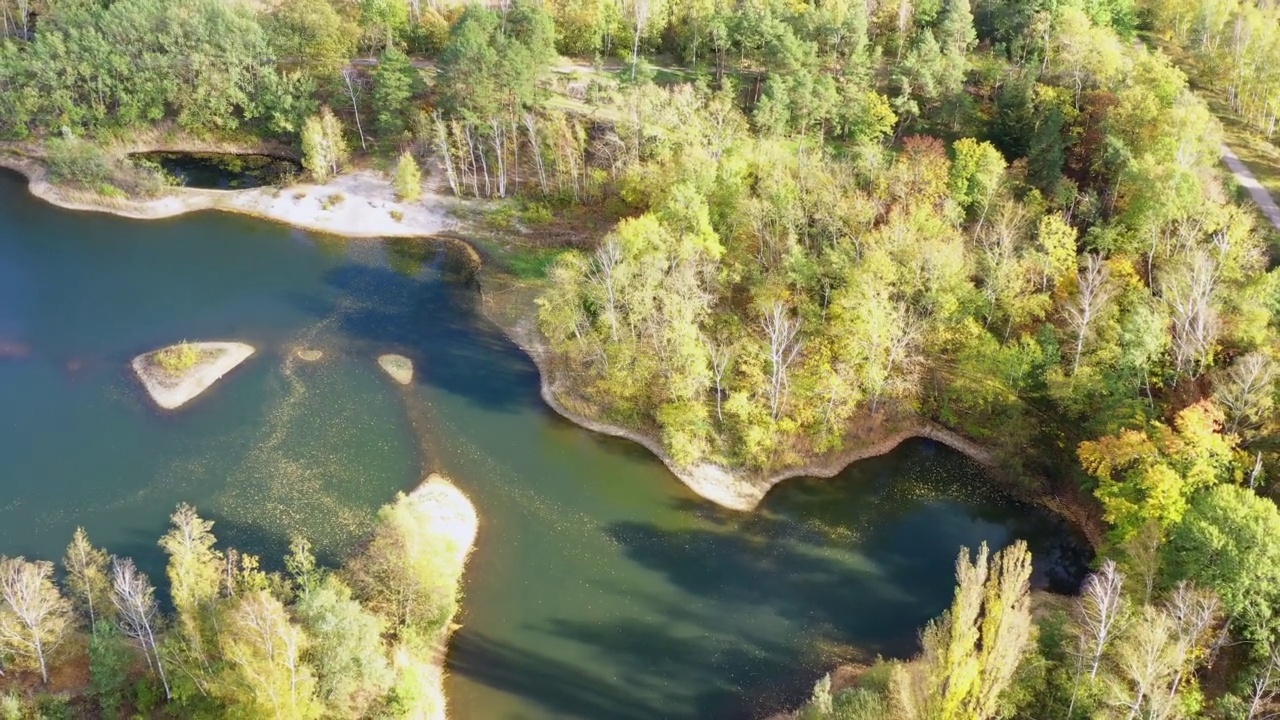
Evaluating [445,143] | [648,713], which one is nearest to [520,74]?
[445,143]

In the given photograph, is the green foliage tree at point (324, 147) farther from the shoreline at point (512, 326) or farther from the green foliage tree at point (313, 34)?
the green foliage tree at point (313, 34)

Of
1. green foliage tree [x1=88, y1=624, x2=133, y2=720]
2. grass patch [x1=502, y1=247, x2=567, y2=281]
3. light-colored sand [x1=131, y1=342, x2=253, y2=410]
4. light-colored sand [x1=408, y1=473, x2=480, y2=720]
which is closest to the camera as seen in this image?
green foliage tree [x1=88, y1=624, x2=133, y2=720]

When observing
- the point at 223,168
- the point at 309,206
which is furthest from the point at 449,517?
the point at 223,168

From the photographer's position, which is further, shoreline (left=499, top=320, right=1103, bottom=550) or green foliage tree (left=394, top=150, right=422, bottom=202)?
green foliage tree (left=394, top=150, right=422, bottom=202)

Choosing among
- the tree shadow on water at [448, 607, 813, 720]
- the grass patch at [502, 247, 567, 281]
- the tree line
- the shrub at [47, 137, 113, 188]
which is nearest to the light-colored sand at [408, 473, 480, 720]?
the tree shadow on water at [448, 607, 813, 720]

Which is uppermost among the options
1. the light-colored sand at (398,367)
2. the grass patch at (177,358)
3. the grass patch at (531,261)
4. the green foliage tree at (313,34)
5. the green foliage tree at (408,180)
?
the green foliage tree at (313,34)

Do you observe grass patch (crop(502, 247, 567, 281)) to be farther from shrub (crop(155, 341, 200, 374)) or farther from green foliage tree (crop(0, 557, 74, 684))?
green foliage tree (crop(0, 557, 74, 684))

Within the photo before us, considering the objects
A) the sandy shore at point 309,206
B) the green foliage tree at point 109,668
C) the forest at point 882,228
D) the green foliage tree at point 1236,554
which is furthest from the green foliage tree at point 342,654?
the sandy shore at point 309,206
